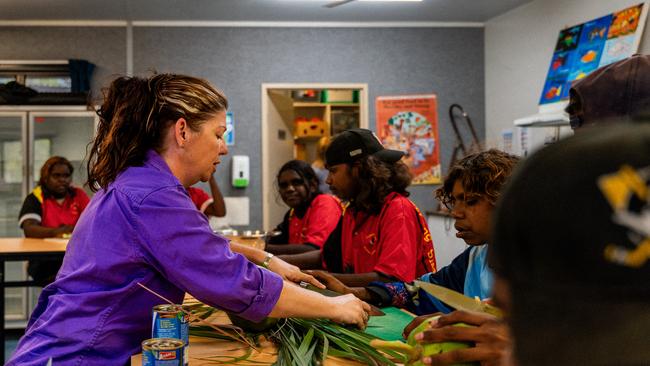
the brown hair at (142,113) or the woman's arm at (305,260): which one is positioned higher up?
the brown hair at (142,113)

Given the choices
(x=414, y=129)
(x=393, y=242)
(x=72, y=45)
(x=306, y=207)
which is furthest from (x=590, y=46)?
(x=72, y=45)

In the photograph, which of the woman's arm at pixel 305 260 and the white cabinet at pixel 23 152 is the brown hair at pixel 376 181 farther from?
the white cabinet at pixel 23 152

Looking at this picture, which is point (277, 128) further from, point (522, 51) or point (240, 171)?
point (522, 51)

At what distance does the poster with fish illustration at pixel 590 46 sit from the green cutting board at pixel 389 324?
3.18m

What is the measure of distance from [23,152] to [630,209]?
6.43 m

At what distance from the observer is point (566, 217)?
357mm

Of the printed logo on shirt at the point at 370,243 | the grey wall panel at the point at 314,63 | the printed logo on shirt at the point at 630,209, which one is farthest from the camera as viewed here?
the grey wall panel at the point at 314,63

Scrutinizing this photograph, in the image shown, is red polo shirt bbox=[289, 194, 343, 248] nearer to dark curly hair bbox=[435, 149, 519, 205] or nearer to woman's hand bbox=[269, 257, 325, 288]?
woman's hand bbox=[269, 257, 325, 288]

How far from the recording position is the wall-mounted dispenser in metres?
6.49

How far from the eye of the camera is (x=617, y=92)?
122 centimetres

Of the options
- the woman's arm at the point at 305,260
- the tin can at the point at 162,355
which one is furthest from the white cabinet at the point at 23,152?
the tin can at the point at 162,355

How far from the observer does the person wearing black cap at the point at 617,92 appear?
1199 mm

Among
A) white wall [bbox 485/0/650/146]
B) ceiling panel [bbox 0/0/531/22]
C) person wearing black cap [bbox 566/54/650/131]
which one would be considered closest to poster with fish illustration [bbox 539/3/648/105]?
white wall [bbox 485/0/650/146]

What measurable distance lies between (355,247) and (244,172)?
12.5 feet
